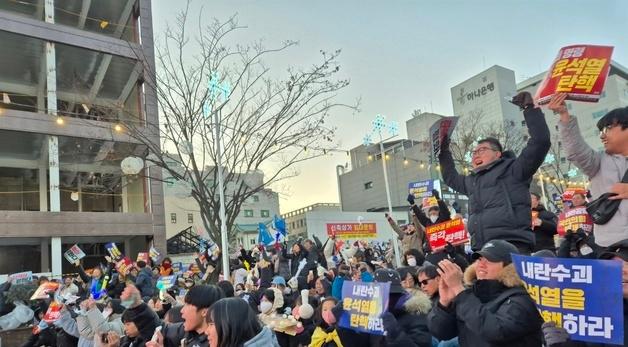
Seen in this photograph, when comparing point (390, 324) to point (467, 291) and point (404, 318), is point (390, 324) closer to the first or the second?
point (404, 318)

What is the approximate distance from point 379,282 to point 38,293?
27.3 feet

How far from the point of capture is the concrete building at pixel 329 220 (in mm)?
37941

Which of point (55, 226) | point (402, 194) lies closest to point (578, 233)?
point (55, 226)

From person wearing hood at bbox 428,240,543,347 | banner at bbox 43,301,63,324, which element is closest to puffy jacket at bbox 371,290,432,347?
person wearing hood at bbox 428,240,543,347

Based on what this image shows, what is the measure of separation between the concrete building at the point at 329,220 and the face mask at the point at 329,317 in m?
20.2

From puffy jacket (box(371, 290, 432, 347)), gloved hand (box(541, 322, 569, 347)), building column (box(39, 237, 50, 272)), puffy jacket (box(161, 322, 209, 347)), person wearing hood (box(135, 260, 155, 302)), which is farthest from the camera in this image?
building column (box(39, 237, 50, 272))

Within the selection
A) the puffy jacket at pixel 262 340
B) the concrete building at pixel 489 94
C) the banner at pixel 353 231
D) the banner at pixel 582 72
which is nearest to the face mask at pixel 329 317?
the puffy jacket at pixel 262 340

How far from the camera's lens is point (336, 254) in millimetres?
14820

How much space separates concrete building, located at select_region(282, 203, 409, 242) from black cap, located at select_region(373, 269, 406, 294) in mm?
20456

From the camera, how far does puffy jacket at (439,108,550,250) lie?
398 cm

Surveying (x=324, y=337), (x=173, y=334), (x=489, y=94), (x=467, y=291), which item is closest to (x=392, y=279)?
(x=324, y=337)

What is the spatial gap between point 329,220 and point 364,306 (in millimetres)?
36531

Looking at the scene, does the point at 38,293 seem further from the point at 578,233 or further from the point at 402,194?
the point at 402,194

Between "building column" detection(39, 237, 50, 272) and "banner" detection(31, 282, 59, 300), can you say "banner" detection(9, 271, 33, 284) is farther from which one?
"building column" detection(39, 237, 50, 272)
